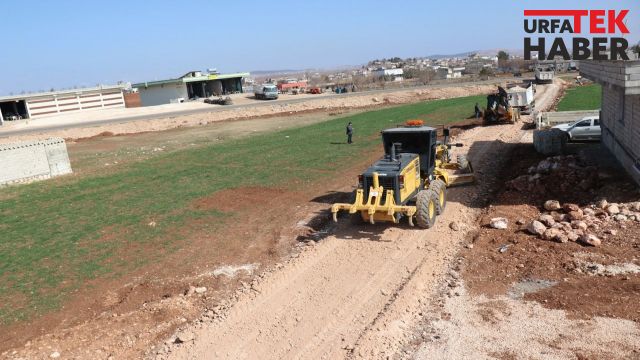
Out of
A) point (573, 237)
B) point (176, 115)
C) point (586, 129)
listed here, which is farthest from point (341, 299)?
point (176, 115)

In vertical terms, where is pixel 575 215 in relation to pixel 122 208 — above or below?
below

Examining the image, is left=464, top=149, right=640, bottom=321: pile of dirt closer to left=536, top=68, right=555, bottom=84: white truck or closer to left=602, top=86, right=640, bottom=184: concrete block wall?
left=602, top=86, right=640, bottom=184: concrete block wall

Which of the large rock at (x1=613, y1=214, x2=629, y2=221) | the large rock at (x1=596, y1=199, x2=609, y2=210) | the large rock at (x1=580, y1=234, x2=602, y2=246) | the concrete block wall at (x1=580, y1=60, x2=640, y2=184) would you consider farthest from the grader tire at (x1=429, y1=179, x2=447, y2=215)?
the concrete block wall at (x1=580, y1=60, x2=640, y2=184)

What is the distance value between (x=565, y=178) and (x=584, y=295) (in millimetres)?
7009

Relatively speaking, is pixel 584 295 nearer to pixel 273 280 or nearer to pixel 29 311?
pixel 273 280

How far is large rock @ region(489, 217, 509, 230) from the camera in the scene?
40.2 feet

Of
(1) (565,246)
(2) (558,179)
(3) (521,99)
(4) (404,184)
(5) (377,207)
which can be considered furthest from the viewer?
(3) (521,99)

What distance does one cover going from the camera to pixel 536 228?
Result: 11.6 m

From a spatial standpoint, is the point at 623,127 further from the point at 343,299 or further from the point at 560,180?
the point at 343,299

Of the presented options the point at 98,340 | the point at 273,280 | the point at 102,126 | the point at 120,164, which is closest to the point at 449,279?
the point at 273,280

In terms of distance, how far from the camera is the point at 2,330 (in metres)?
9.41

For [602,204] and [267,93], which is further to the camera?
[267,93]

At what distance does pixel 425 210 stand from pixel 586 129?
541 inches

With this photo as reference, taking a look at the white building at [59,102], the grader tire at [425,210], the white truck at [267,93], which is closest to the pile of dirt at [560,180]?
the grader tire at [425,210]
